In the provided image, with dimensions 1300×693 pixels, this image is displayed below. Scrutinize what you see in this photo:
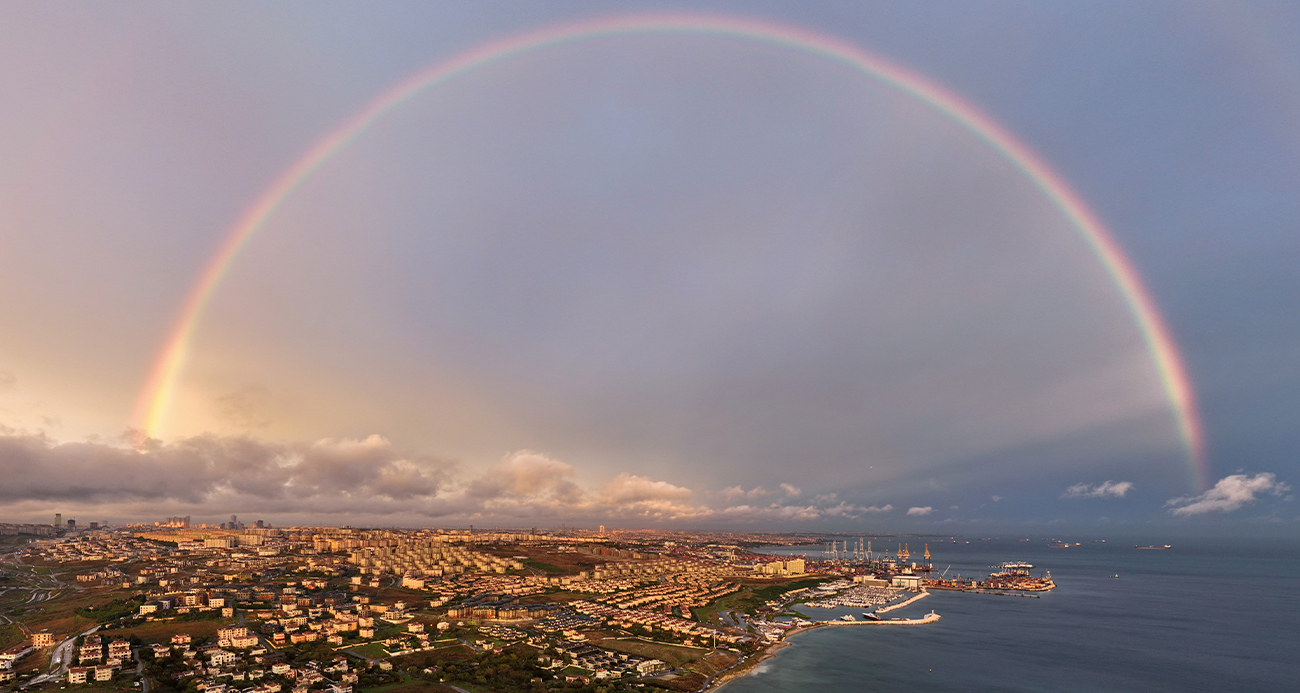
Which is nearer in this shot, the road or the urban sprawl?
the road

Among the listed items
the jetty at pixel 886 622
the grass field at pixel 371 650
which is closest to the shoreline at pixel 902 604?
the jetty at pixel 886 622

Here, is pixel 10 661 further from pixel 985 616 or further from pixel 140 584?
pixel 985 616

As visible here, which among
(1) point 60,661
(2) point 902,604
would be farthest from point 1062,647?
(1) point 60,661

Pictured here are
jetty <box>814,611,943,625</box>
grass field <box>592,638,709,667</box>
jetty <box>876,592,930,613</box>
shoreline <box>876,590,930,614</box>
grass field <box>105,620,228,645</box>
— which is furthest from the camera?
jetty <box>876,592,930,613</box>

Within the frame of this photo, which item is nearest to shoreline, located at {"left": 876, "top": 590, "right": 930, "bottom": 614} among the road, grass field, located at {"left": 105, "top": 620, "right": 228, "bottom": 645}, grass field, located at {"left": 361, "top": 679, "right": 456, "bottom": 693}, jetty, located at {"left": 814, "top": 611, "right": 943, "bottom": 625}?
jetty, located at {"left": 814, "top": 611, "right": 943, "bottom": 625}

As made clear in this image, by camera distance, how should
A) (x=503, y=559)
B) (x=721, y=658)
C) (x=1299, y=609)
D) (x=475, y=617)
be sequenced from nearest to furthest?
(x=721, y=658), (x=475, y=617), (x=1299, y=609), (x=503, y=559)

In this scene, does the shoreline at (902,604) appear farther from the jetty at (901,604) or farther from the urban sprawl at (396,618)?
the urban sprawl at (396,618)

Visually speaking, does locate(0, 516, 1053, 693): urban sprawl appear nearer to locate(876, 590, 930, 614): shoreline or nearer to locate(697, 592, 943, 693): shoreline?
locate(697, 592, 943, 693): shoreline

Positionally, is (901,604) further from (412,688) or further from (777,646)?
(412,688)

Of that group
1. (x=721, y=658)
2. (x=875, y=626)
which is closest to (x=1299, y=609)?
(x=875, y=626)
